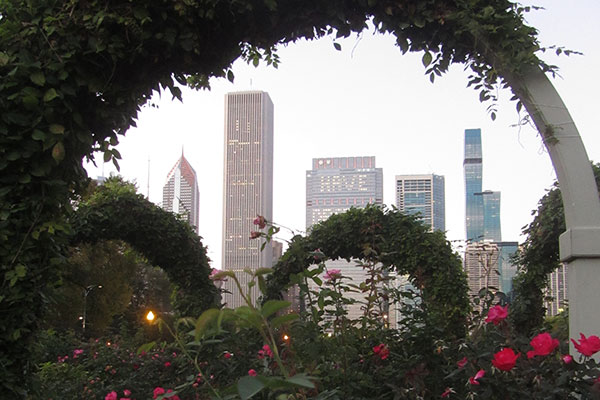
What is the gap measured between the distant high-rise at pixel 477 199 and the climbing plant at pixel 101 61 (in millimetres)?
178397

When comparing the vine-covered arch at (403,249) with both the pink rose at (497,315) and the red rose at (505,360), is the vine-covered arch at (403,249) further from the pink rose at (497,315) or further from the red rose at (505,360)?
the red rose at (505,360)

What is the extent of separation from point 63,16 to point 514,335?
2.14 metres

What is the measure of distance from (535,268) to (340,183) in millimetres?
139193

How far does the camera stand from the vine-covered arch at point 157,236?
21.7ft

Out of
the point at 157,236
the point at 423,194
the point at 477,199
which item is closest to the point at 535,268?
the point at 157,236

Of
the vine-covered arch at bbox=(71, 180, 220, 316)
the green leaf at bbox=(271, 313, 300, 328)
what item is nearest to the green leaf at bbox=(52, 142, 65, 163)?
the green leaf at bbox=(271, 313, 300, 328)

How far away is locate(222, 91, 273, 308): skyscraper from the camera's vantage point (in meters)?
133

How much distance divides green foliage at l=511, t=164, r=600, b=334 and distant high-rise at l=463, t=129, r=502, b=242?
174 metres

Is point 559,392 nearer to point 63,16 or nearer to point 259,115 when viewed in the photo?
point 63,16

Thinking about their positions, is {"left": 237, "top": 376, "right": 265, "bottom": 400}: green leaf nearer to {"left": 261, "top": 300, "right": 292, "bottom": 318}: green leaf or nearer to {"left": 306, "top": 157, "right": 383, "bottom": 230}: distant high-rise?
{"left": 261, "top": 300, "right": 292, "bottom": 318}: green leaf

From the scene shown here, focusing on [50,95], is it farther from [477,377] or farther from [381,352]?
[477,377]

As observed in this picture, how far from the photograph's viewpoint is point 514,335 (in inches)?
73.9

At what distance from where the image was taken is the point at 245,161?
14138 cm

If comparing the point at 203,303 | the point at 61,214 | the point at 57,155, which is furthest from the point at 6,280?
the point at 203,303
